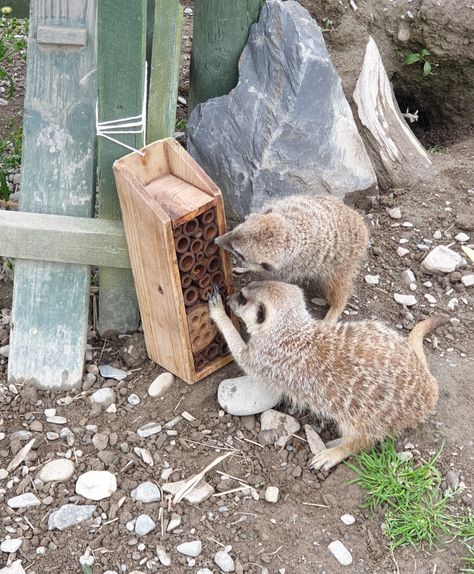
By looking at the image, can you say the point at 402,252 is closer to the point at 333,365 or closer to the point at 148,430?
the point at 333,365

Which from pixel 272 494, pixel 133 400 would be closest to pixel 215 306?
pixel 133 400

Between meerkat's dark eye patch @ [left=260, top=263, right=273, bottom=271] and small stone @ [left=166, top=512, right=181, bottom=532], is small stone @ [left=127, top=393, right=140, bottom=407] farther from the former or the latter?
meerkat's dark eye patch @ [left=260, top=263, right=273, bottom=271]

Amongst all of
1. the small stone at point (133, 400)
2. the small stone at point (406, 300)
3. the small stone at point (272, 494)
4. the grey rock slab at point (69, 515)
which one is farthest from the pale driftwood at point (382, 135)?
the grey rock slab at point (69, 515)

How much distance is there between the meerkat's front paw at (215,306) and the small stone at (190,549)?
0.87m

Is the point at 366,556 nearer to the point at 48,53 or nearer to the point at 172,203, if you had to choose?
the point at 172,203

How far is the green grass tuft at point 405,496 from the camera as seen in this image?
2.47m

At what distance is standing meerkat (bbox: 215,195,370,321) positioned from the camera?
311 cm

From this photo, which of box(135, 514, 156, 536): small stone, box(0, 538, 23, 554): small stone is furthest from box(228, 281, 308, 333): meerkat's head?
box(0, 538, 23, 554): small stone

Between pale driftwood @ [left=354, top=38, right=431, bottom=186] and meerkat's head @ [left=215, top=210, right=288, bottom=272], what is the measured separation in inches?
47.6

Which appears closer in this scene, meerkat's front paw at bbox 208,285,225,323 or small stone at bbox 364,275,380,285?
meerkat's front paw at bbox 208,285,225,323

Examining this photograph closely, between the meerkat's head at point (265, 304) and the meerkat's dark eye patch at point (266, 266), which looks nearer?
the meerkat's head at point (265, 304)

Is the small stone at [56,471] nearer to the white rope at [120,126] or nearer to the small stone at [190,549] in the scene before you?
Result: the small stone at [190,549]

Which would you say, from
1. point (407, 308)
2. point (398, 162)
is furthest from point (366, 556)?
point (398, 162)

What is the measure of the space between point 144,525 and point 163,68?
164cm
